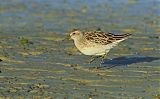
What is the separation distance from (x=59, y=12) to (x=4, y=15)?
1939 mm

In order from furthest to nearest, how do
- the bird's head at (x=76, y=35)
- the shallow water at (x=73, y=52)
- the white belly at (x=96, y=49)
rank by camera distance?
the bird's head at (x=76, y=35) → the white belly at (x=96, y=49) → the shallow water at (x=73, y=52)

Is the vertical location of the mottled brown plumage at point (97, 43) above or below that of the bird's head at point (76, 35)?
below

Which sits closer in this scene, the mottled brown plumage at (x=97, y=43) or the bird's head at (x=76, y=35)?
the mottled brown plumage at (x=97, y=43)

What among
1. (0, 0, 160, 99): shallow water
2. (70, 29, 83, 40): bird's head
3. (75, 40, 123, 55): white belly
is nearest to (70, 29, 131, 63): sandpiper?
(75, 40, 123, 55): white belly

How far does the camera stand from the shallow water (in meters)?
12.0

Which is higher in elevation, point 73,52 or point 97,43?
point 97,43

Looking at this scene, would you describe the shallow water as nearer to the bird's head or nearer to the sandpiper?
the sandpiper

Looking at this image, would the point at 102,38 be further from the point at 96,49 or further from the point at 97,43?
the point at 96,49

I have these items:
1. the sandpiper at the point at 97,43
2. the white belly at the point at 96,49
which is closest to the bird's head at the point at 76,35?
the sandpiper at the point at 97,43

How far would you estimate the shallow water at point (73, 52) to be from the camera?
11992 millimetres

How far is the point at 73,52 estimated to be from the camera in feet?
51.6

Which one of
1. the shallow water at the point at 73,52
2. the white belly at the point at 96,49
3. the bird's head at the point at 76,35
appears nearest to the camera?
the shallow water at the point at 73,52

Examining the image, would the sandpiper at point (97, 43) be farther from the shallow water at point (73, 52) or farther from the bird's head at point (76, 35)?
the shallow water at point (73, 52)

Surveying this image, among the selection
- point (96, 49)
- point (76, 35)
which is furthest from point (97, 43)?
point (76, 35)
